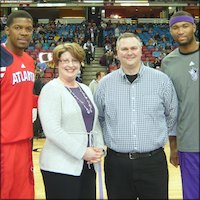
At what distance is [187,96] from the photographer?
7.88ft

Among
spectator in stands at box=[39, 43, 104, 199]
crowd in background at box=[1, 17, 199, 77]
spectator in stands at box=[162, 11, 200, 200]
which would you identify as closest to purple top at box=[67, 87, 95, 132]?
spectator in stands at box=[39, 43, 104, 199]

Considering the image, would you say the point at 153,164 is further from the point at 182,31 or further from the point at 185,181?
the point at 182,31

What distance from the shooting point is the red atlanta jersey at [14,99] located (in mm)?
2188

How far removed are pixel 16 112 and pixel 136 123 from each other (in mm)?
743

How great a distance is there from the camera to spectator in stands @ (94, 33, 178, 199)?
7.38 ft

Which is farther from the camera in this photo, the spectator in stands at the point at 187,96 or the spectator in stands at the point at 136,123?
the spectator in stands at the point at 187,96

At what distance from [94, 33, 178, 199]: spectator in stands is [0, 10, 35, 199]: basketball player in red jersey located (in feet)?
1.68

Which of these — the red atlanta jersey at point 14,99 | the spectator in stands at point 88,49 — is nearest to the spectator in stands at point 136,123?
the red atlanta jersey at point 14,99

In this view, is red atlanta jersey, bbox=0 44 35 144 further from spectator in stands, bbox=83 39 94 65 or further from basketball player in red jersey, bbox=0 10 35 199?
spectator in stands, bbox=83 39 94 65

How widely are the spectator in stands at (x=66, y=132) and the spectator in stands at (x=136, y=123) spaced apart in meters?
0.14

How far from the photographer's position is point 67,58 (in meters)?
2.21

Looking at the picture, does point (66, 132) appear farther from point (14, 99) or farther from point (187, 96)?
point (187, 96)

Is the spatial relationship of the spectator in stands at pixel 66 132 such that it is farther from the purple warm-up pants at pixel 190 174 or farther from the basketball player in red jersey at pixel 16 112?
the purple warm-up pants at pixel 190 174

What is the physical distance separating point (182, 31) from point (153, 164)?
933 millimetres
